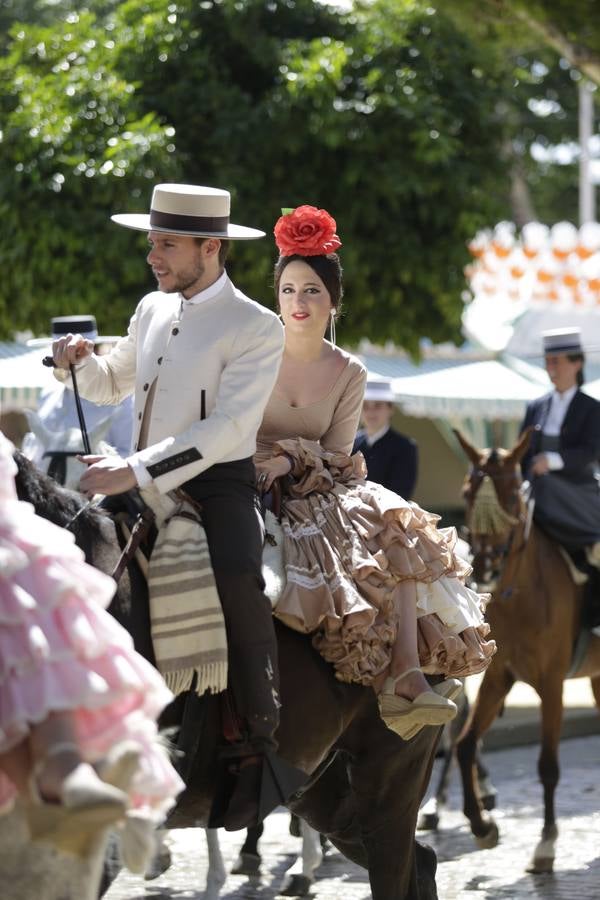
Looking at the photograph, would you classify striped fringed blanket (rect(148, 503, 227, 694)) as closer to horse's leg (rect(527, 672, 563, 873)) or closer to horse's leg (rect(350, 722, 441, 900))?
horse's leg (rect(350, 722, 441, 900))

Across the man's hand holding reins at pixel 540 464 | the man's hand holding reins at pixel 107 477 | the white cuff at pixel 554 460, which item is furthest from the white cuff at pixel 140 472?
the white cuff at pixel 554 460

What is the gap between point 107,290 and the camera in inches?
474

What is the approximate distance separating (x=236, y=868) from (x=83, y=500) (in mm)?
3997

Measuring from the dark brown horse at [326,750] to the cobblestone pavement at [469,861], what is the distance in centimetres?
185

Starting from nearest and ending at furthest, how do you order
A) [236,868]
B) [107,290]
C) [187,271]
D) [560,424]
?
[187,271] → [236,868] → [560,424] → [107,290]

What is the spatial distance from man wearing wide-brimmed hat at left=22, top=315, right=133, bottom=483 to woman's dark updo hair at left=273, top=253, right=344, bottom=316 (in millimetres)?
Answer: 1794

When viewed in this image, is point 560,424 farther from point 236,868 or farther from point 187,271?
point 187,271

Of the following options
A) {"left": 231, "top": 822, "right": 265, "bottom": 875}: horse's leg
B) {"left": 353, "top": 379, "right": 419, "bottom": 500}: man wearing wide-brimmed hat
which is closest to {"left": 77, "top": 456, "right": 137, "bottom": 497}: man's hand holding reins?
{"left": 231, "top": 822, "right": 265, "bottom": 875}: horse's leg

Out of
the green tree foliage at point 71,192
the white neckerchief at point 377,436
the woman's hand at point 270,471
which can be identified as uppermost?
the green tree foliage at point 71,192

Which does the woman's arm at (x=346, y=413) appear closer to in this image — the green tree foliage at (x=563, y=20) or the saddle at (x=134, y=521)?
the saddle at (x=134, y=521)

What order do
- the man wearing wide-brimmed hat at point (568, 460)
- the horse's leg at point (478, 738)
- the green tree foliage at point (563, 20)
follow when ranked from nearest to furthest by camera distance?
the horse's leg at point (478, 738), the man wearing wide-brimmed hat at point (568, 460), the green tree foliage at point (563, 20)

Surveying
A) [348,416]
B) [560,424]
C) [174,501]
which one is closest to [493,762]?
[560,424]

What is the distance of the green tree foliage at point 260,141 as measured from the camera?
12.0m

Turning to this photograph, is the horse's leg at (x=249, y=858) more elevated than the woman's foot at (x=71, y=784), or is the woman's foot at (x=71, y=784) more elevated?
the woman's foot at (x=71, y=784)
